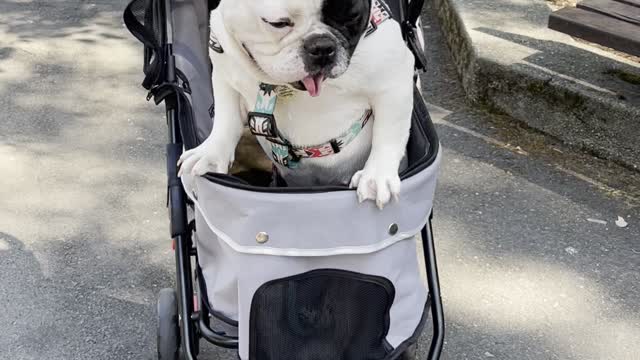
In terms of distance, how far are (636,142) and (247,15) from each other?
2.12 meters

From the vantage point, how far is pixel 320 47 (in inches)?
61.5

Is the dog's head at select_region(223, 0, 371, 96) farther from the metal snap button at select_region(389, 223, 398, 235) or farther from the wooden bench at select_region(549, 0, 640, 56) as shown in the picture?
the wooden bench at select_region(549, 0, 640, 56)

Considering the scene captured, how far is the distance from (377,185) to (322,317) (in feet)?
1.02

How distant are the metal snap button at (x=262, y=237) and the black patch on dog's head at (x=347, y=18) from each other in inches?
15.6

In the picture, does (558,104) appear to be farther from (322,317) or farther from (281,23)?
(281,23)

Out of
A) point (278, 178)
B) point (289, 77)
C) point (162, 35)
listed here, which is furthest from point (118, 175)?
point (289, 77)

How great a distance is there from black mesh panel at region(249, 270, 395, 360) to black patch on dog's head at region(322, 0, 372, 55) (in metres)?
0.47

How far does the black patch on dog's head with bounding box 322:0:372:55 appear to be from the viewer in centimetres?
157

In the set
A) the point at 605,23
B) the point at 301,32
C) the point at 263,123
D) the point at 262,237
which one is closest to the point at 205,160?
the point at 263,123

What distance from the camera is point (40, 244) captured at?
282cm

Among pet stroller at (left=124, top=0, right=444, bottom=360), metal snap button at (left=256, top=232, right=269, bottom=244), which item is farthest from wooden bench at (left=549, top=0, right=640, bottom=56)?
metal snap button at (left=256, top=232, right=269, bottom=244)

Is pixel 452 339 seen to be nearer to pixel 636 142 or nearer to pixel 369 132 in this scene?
pixel 369 132

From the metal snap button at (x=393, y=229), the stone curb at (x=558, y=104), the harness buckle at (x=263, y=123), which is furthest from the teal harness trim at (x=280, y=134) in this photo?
the stone curb at (x=558, y=104)

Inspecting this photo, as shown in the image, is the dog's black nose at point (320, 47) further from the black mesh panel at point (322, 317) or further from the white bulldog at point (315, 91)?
the black mesh panel at point (322, 317)
